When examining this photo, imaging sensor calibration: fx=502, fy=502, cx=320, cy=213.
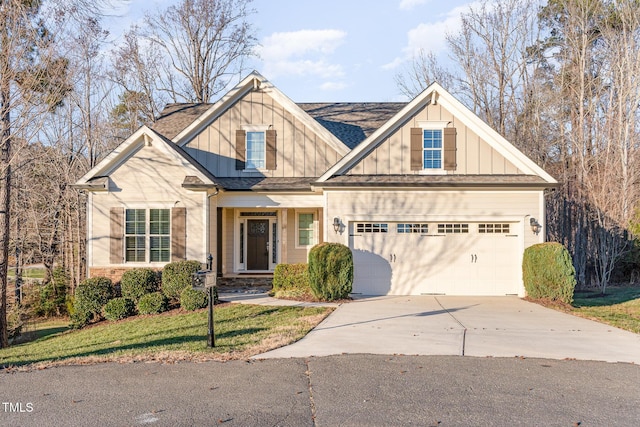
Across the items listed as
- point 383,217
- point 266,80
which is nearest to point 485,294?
point 383,217

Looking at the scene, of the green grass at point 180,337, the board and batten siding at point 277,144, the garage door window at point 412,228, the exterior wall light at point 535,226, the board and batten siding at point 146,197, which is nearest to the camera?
the green grass at point 180,337

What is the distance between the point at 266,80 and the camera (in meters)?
16.4

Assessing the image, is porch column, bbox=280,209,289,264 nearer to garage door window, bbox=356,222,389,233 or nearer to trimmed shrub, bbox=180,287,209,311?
garage door window, bbox=356,222,389,233

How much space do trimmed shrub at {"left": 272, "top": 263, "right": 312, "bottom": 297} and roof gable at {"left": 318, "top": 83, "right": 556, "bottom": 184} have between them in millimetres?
2642

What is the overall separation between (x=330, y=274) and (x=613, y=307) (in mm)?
7946

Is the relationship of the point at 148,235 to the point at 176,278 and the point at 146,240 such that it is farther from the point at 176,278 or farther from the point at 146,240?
the point at 176,278

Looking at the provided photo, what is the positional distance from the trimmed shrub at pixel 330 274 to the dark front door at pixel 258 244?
4.64 metres

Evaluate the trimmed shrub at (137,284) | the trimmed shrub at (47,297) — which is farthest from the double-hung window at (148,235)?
the trimmed shrub at (47,297)

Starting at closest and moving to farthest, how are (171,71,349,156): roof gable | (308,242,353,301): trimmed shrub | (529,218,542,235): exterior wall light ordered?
1. (308,242,353,301): trimmed shrub
2. (529,218,542,235): exterior wall light
3. (171,71,349,156): roof gable

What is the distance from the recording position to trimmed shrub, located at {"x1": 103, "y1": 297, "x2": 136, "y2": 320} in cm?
1279

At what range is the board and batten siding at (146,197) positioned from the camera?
1452 centimetres

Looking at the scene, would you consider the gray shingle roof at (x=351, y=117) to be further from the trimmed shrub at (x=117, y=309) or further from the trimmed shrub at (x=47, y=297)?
the trimmed shrub at (x=47, y=297)

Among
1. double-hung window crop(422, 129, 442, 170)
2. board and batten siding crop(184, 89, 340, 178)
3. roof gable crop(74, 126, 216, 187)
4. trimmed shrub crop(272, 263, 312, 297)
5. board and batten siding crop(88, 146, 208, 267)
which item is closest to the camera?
trimmed shrub crop(272, 263, 312, 297)

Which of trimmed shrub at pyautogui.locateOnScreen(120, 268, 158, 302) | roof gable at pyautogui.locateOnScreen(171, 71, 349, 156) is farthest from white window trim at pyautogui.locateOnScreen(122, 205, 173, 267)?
roof gable at pyautogui.locateOnScreen(171, 71, 349, 156)
